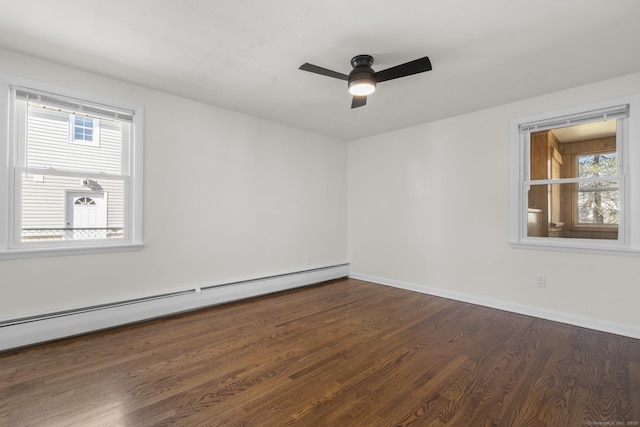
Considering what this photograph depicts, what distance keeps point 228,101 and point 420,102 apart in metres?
2.34

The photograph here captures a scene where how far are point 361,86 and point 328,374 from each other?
233 centimetres

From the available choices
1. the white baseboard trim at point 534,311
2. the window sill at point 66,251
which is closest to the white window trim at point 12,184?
the window sill at point 66,251

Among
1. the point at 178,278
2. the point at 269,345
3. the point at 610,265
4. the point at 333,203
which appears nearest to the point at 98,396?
the point at 269,345

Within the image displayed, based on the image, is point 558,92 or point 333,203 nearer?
point 558,92

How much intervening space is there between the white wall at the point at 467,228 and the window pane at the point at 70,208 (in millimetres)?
3601

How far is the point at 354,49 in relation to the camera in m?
2.38

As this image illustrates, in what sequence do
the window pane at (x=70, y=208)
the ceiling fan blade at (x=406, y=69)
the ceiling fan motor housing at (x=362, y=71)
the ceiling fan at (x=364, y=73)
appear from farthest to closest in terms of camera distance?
1. the window pane at (x=70, y=208)
2. the ceiling fan motor housing at (x=362, y=71)
3. the ceiling fan at (x=364, y=73)
4. the ceiling fan blade at (x=406, y=69)

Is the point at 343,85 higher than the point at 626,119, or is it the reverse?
the point at 343,85

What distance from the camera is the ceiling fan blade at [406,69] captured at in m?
2.21

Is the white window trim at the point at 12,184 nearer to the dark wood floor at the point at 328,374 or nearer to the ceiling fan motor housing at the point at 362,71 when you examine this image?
the dark wood floor at the point at 328,374

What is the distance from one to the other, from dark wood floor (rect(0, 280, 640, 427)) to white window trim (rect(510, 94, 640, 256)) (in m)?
0.86

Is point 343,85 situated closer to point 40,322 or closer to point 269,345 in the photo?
point 269,345

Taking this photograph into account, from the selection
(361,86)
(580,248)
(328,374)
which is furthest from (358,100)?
(580,248)

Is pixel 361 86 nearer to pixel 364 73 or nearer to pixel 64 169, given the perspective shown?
pixel 364 73
